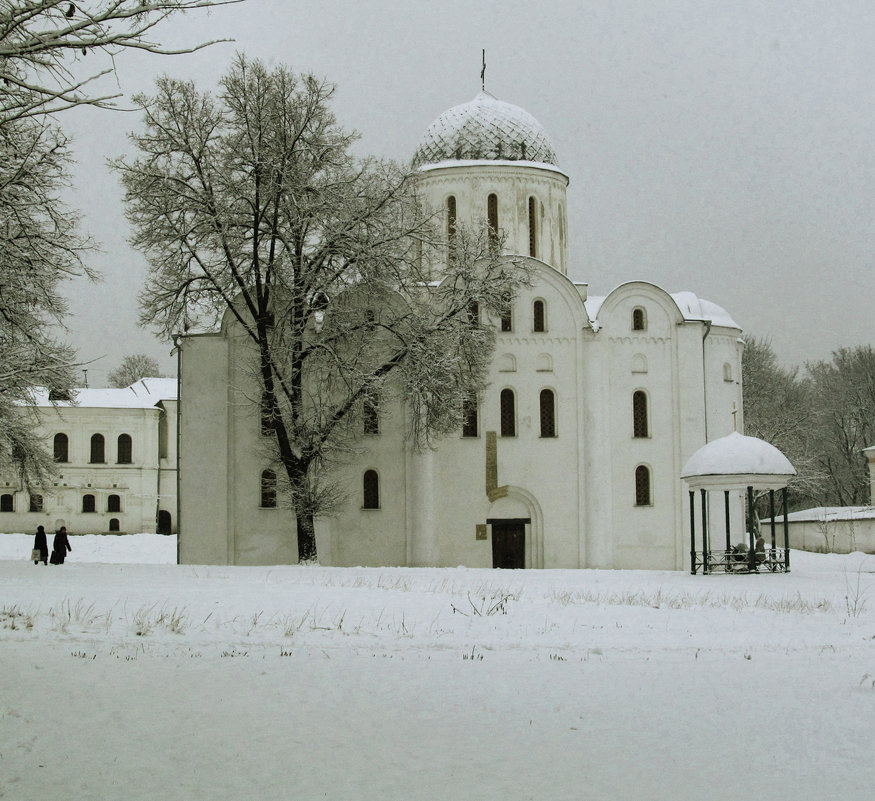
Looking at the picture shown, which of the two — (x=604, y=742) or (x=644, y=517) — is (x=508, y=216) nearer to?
(x=644, y=517)

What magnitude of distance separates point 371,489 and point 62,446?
29.9 meters

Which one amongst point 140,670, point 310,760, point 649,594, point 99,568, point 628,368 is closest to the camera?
point 310,760

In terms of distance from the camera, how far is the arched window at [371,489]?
29516 mm

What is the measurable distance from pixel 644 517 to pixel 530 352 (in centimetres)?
509

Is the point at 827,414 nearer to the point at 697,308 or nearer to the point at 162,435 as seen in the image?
the point at 697,308

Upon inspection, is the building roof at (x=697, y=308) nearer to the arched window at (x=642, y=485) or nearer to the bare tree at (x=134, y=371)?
the arched window at (x=642, y=485)

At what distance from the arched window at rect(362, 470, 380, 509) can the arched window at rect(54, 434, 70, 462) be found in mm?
29422

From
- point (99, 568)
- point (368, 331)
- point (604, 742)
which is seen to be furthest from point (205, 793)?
point (368, 331)

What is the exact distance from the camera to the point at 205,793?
709 centimetres

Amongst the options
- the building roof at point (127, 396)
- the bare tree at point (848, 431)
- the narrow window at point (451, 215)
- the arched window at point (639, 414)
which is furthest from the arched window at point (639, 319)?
the building roof at point (127, 396)

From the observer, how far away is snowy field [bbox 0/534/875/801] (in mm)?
7348

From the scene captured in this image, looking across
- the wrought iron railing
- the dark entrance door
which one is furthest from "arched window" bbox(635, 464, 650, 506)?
the wrought iron railing

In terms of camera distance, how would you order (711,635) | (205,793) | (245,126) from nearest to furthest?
(205,793), (711,635), (245,126)

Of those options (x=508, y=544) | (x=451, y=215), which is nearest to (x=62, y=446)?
(x=451, y=215)
